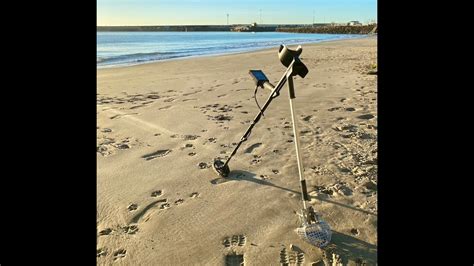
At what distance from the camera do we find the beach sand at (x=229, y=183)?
248 cm

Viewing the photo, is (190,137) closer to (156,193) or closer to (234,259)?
(156,193)

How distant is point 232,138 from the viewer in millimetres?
4922

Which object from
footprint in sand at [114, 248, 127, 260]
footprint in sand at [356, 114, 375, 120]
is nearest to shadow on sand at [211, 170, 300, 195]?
footprint in sand at [114, 248, 127, 260]

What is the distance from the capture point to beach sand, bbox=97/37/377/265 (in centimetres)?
248

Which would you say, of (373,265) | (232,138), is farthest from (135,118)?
(373,265)

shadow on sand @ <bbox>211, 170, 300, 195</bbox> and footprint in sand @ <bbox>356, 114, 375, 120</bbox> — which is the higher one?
footprint in sand @ <bbox>356, 114, 375, 120</bbox>

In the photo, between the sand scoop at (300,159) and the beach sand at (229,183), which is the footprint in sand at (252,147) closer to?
the beach sand at (229,183)

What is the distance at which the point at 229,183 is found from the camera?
355 centimetres

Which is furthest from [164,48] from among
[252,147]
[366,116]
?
[252,147]

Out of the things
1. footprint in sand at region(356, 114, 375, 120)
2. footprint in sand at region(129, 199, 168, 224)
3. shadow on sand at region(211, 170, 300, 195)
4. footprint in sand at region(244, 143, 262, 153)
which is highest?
footprint in sand at region(356, 114, 375, 120)

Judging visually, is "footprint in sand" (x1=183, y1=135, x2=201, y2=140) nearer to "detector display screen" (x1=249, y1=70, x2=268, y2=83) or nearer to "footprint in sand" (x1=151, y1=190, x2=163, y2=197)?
"footprint in sand" (x1=151, y1=190, x2=163, y2=197)

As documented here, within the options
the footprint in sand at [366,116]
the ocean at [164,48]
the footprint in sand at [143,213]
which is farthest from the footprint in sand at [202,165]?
the ocean at [164,48]
